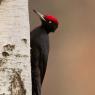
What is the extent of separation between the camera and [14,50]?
3135 millimetres

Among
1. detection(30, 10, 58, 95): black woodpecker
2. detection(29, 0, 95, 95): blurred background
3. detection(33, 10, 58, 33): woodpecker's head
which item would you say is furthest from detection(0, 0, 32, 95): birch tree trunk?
detection(29, 0, 95, 95): blurred background

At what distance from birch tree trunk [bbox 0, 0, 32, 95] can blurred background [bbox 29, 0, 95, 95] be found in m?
2.67

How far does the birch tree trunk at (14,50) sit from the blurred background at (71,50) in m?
2.67

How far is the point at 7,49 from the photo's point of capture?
3.13 m

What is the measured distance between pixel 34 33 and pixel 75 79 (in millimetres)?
2622

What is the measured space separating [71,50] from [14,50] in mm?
3064

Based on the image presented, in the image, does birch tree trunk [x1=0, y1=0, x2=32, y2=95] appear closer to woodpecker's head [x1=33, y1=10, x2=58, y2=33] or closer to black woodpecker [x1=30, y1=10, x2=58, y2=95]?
black woodpecker [x1=30, y1=10, x2=58, y2=95]

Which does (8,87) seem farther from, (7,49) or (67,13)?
(67,13)

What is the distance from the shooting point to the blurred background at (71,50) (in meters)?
6.00

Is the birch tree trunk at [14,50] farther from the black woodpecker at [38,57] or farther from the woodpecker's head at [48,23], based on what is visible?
the woodpecker's head at [48,23]

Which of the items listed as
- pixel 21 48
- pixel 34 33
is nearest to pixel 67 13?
pixel 34 33

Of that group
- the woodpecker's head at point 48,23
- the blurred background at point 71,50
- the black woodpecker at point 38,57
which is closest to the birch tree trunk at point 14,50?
the black woodpecker at point 38,57

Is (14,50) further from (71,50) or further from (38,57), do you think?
(71,50)

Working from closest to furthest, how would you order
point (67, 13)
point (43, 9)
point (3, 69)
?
point (3, 69)
point (43, 9)
point (67, 13)
